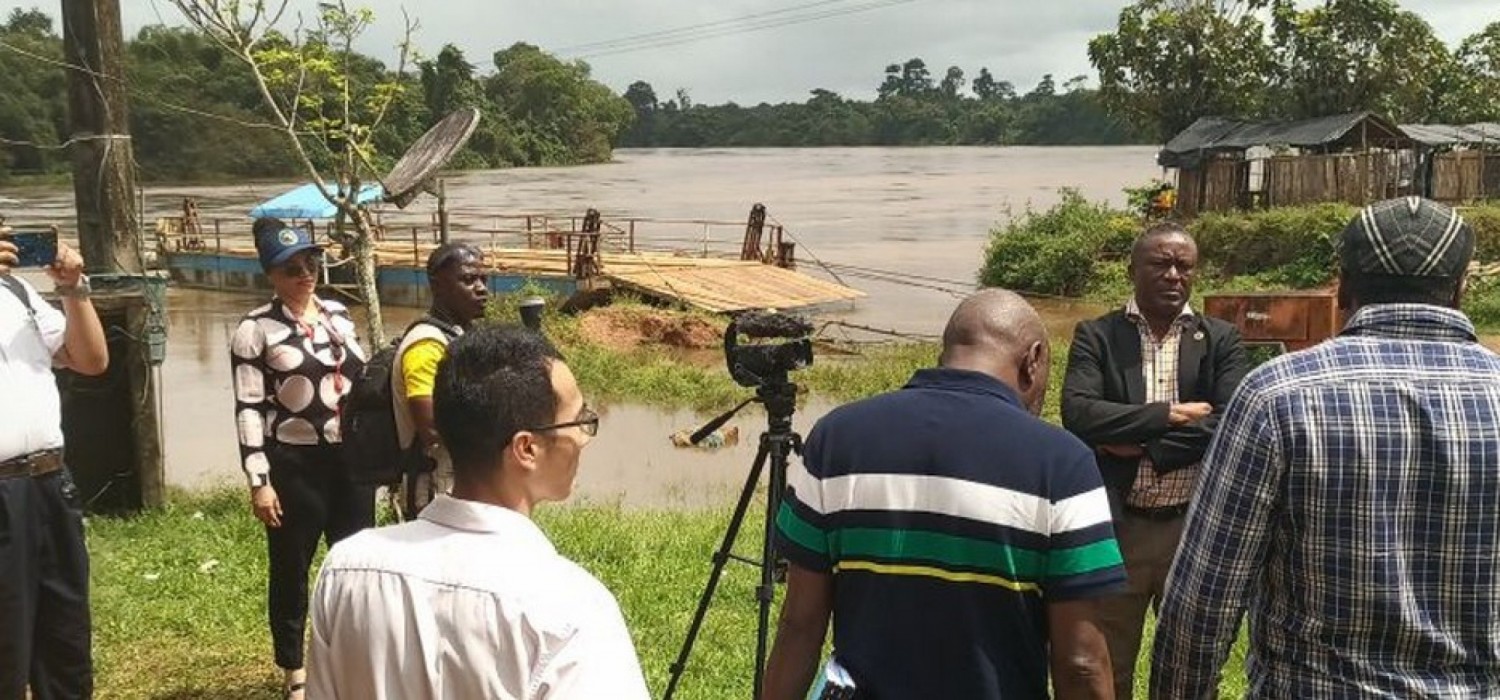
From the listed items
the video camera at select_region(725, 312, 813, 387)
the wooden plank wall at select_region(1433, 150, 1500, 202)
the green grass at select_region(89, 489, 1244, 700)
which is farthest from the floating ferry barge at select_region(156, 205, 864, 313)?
the video camera at select_region(725, 312, 813, 387)

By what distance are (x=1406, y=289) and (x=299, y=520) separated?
10.3 ft

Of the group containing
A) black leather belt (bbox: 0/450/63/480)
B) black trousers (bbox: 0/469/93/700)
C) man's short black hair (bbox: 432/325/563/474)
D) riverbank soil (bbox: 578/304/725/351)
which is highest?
man's short black hair (bbox: 432/325/563/474)

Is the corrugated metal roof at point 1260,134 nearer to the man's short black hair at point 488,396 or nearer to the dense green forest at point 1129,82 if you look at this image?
the dense green forest at point 1129,82

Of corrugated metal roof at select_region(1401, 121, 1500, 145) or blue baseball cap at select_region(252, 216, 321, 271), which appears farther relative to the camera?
corrugated metal roof at select_region(1401, 121, 1500, 145)

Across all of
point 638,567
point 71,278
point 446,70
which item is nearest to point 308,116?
point 638,567

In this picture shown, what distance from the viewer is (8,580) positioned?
3.06 metres

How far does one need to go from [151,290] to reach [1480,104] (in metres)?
35.0

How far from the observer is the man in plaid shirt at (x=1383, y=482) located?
180 cm

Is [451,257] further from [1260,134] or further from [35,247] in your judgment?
[1260,134]

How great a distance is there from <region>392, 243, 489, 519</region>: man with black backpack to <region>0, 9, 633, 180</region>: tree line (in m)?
3.65

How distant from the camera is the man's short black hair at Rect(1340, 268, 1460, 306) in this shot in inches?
73.2

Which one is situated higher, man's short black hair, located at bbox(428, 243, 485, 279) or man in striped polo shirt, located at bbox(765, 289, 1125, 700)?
man's short black hair, located at bbox(428, 243, 485, 279)

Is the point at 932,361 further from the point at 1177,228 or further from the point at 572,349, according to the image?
the point at 1177,228

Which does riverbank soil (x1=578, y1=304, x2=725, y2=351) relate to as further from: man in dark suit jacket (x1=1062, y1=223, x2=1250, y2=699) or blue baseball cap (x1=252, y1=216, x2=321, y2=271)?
man in dark suit jacket (x1=1062, y1=223, x2=1250, y2=699)
